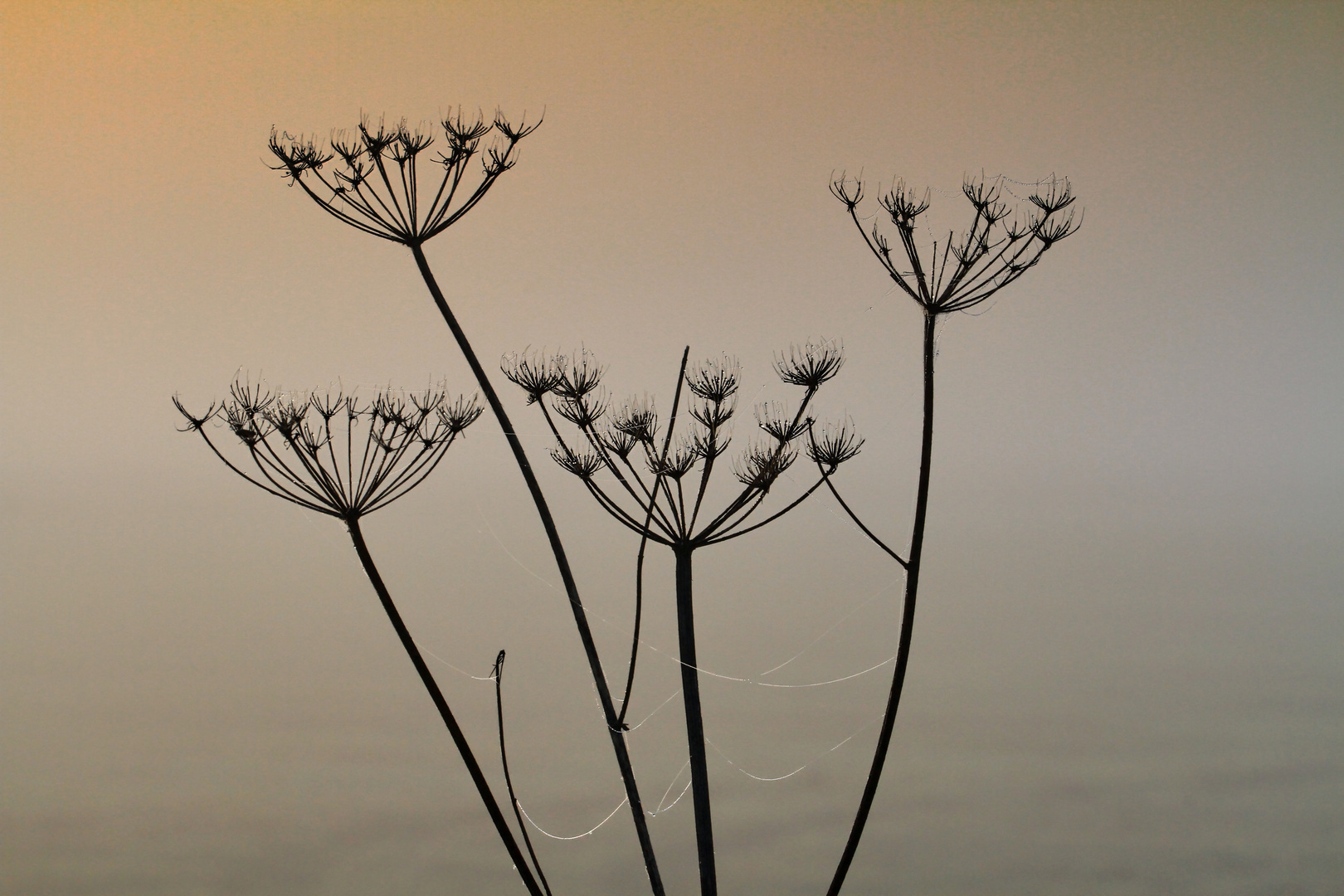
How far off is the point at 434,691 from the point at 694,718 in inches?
35.6

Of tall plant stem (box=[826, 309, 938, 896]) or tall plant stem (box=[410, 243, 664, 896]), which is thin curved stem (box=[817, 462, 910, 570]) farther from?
tall plant stem (box=[410, 243, 664, 896])

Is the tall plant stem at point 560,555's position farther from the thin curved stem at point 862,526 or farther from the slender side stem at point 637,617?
the thin curved stem at point 862,526

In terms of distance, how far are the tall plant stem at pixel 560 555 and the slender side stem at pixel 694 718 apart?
0.20m

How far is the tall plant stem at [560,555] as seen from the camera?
134 inches

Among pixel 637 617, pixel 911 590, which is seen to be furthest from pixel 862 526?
pixel 637 617

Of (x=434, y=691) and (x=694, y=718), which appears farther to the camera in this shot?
(x=694, y=718)

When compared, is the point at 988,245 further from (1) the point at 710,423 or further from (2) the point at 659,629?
(2) the point at 659,629

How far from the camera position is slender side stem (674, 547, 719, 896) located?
3.48 metres

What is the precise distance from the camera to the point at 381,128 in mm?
3424

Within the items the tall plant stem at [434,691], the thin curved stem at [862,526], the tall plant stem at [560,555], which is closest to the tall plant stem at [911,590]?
the thin curved stem at [862,526]

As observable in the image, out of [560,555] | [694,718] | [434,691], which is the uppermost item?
[560,555]

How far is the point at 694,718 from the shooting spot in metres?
3.57

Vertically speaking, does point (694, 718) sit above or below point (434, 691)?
below

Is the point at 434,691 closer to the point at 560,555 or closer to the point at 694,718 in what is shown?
the point at 560,555
